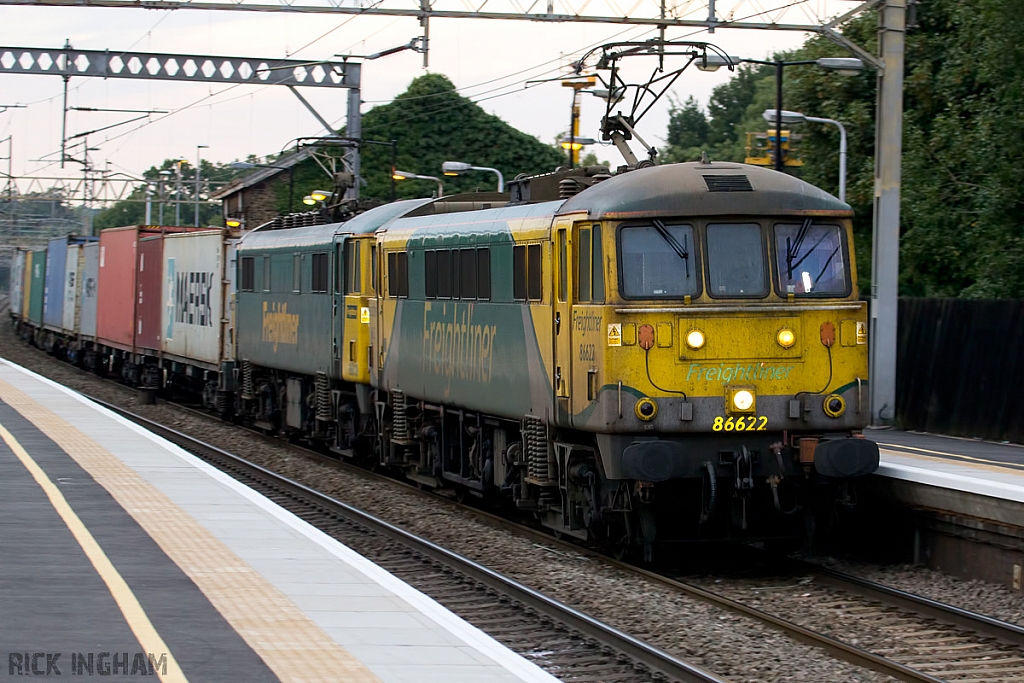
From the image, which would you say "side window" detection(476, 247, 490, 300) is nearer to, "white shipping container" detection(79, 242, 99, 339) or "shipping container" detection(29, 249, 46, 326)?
"white shipping container" detection(79, 242, 99, 339)

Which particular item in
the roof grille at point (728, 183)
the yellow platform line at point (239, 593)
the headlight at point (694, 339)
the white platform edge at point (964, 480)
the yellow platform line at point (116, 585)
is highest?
the roof grille at point (728, 183)

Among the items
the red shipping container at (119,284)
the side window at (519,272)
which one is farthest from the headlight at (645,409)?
the red shipping container at (119,284)

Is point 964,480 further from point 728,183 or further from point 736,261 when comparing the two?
point 728,183

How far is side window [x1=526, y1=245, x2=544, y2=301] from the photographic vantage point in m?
13.7

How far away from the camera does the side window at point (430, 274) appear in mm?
16578

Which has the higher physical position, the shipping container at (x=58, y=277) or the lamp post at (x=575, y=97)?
the lamp post at (x=575, y=97)

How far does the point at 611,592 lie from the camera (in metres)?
11.9

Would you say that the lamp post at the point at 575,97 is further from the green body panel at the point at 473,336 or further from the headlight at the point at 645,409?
the headlight at the point at 645,409

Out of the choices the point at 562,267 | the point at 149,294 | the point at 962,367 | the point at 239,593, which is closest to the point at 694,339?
the point at 562,267

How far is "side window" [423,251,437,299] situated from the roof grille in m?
4.57

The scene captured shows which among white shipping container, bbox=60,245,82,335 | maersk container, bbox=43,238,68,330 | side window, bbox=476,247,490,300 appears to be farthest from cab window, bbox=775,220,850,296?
maersk container, bbox=43,238,68,330

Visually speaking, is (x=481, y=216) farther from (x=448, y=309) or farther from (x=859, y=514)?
(x=859, y=514)

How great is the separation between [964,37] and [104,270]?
2325 centimetres

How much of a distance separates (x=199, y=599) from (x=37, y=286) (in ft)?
165
